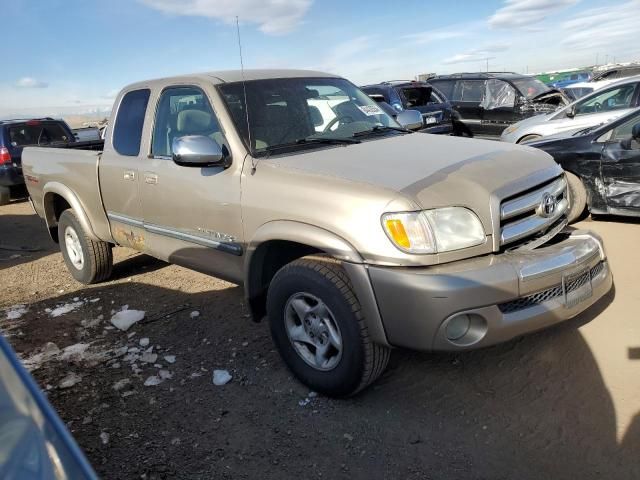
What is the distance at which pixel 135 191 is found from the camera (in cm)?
428

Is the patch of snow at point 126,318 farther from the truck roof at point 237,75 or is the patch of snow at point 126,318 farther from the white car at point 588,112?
the white car at point 588,112

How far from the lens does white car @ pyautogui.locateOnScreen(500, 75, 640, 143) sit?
8641 millimetres

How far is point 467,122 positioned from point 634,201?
7345 mm

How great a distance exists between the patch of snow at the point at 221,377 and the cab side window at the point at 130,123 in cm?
193

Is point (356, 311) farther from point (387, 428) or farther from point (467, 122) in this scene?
point (467, 122)

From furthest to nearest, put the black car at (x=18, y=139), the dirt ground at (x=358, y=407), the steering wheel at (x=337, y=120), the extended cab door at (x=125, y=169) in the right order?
the black car at (x=18, y=139)
the extended cab door at (x=125, y=169)
the steering wheel at (x=337, y=120)
the dirt ground at (x=358, y=407)

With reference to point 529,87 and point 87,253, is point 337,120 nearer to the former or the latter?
point 87,253

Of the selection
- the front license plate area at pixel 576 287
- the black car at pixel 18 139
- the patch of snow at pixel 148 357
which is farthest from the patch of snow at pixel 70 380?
the black car at pixel 18 139

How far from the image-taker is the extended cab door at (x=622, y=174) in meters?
5.25

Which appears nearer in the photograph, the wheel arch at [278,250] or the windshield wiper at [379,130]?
the wheel arch at [278,250]

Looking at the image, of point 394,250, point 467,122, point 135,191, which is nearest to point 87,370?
point 135,191

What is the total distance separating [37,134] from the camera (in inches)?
439

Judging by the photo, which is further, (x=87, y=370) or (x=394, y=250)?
(x=87, y=370)

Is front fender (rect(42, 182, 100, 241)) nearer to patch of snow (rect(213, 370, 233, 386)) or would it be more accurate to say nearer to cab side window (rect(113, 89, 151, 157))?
cab side window (rect(113, 89, 151, 157))
